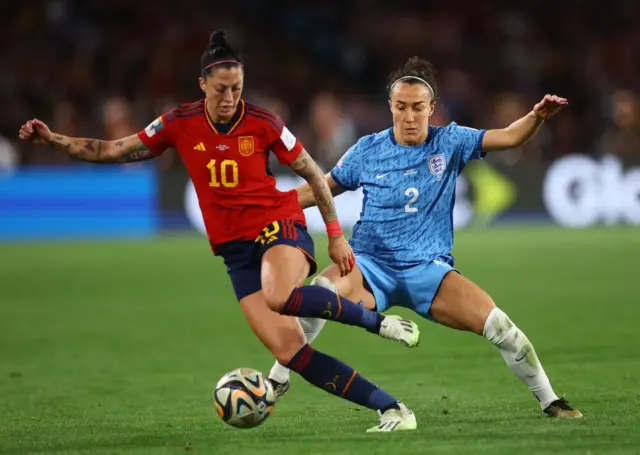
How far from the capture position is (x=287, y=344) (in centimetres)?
589

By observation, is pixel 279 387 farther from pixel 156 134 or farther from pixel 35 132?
pixel 35 132

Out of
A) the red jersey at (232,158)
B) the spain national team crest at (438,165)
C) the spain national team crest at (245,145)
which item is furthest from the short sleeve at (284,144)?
the spain national team crest at (438,165)

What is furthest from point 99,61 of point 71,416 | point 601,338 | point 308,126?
point 71,416

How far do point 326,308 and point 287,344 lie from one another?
31cm

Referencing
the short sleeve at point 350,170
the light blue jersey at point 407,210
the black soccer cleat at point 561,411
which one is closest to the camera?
the black soccer cleat at point 561,411

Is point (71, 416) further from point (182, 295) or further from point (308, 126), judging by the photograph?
point (308, 126)

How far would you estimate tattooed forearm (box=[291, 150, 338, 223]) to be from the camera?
6035 millimetres

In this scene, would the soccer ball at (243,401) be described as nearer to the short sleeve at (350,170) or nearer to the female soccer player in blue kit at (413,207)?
the female soccer player in blue kit at (413,207)

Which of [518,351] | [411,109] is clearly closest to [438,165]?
[411,109]

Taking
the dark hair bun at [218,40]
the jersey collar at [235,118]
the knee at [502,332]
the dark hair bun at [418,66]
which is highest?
the dark hair bun at [218,40]

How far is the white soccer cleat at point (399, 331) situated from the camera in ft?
18.9

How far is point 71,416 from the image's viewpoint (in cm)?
675

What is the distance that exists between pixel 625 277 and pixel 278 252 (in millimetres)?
8364

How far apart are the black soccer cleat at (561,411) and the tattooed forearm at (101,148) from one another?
8.24ft
